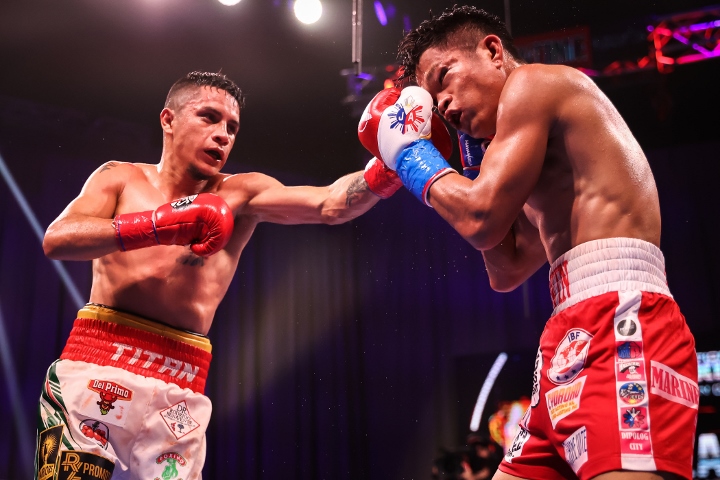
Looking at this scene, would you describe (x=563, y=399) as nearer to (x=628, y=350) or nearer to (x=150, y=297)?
(x=628, y=350)

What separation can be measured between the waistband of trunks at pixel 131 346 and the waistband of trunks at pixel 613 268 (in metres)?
1.31

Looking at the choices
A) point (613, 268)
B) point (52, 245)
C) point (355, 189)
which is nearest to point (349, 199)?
point (355, 189)

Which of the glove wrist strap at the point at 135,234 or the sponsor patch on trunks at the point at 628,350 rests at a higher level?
the glove wrist strap at the point at 135,234

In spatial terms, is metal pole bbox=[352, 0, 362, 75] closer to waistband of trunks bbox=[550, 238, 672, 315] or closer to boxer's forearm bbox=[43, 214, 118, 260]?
boxer's forearm bbox=[43, 214, 118, 260]

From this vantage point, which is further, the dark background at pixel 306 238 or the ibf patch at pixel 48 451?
the dark background at pixel 306 238

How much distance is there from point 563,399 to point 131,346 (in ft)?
4.55

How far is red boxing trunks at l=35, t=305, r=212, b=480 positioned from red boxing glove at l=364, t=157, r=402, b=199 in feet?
2.69

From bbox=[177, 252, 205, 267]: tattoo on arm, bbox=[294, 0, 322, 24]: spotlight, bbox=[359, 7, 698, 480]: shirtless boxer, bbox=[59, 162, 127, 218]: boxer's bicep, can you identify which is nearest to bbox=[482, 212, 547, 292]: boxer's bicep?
bbox=[359, 7, 698, 480]: shirtless boxer

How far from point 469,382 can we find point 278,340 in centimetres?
184

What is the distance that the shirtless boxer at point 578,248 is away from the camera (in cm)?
123

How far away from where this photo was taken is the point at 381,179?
7.70ft

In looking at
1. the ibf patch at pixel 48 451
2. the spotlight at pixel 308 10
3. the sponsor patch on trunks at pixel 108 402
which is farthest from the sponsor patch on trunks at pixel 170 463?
the spotlight at pixel 308 10

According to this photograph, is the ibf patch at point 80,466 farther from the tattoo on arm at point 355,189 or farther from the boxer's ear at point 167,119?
the boxer's ear at point 167,119

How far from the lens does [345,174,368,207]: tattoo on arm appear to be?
2.43 metres
